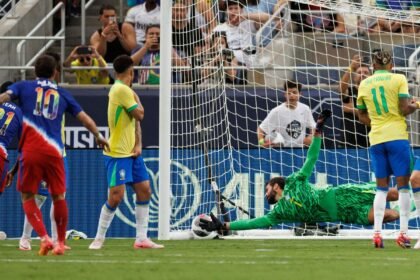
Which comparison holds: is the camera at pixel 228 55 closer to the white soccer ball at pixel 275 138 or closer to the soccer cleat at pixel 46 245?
the white soccer ball at pixel 275 138

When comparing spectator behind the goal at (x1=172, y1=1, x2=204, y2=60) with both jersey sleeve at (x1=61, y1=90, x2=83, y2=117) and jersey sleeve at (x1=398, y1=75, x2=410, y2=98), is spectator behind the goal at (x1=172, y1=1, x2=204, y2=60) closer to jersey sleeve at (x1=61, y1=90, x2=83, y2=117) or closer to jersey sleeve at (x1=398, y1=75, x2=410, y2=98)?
jersey sleeve at (x1=398, y1=75, x2=410, y2=98)

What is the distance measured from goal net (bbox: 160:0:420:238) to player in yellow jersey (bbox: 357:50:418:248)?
9.96 ft

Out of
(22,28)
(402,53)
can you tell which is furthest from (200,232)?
(22,28)

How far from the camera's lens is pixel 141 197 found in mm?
14023

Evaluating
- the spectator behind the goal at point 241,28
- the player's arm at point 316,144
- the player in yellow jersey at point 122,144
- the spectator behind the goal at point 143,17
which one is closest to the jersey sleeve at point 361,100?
the player's arm at point 316,144

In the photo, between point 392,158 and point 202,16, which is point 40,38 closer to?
point 202,16

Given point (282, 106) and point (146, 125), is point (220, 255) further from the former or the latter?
point (146, 125)

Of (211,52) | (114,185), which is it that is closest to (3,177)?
(114,185)

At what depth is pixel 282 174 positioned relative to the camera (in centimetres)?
1808

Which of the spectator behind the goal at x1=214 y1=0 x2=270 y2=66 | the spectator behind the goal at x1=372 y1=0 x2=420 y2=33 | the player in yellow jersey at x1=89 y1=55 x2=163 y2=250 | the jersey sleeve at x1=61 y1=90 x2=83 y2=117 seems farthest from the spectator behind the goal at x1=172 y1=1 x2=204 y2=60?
the jersey sleeve at x1=61 y1=90 x2=83 y2=117

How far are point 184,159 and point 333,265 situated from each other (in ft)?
24.7

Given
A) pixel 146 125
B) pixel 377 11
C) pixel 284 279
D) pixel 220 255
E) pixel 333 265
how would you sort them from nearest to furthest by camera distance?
pixel 284 279 → pixel 333 265 → pixel 220 255 → pixel 377 11 → pixel 146 125

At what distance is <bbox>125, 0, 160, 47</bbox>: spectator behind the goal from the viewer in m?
22.0

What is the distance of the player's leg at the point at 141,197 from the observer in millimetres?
13852
